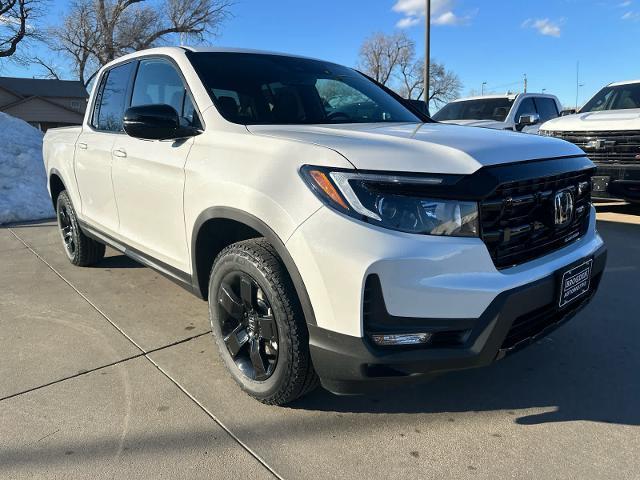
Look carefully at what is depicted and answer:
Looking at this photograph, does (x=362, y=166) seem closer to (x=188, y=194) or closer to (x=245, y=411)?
(x=188, y=194)

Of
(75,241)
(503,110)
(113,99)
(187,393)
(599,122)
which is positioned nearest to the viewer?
(187,393)

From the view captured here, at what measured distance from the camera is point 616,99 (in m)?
8.28

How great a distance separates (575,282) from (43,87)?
2769 inches

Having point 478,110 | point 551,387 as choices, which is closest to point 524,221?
point 551,387

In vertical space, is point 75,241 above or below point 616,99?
below

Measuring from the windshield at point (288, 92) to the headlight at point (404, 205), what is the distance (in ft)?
3.56

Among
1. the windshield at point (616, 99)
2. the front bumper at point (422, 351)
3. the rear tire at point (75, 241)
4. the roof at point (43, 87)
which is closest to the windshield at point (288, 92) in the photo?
the front bumper at point (422, 351)

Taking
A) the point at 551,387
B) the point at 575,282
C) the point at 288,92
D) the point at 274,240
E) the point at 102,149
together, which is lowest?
the point at 551,387

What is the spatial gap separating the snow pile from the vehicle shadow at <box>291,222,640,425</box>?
729 centimetres

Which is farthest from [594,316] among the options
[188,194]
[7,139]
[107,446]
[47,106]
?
[47,106]

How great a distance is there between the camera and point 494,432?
7.90 feet

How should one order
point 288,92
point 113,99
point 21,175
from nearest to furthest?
point 288,92, point 113,99, point 21,175

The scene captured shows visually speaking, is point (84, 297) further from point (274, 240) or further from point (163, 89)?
point (274, 240)

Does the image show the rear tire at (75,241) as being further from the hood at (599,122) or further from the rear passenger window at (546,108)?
the rear passenger window at (546,108)
